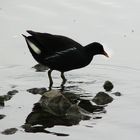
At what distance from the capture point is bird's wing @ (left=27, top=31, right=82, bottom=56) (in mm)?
11008

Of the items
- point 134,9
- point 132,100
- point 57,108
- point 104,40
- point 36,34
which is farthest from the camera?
point 134,9

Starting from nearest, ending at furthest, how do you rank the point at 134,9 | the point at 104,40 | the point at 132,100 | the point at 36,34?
the point at 132,100
the point at 36,34
the point at 104,40
the point at 134,9

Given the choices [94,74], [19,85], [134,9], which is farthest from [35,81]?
[134,9]

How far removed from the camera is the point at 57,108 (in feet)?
30.8

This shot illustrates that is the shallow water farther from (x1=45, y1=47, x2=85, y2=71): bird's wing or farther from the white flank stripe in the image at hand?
the white flank stripe

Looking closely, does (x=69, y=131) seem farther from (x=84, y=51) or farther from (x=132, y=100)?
(x=84, y=51)

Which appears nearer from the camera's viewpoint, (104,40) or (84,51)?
(84,51)

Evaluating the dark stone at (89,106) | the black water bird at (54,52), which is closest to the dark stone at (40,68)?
the black water bird at (54,52)

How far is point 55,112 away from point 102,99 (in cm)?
102

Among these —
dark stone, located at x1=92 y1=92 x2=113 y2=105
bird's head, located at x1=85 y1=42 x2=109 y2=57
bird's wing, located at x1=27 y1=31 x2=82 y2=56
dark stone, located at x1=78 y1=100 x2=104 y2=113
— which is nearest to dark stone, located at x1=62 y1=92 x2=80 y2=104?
dark stone, located at x1=78 y1=100 x2=104 y2=113

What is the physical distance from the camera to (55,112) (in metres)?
9.39

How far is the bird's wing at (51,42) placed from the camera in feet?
36.1

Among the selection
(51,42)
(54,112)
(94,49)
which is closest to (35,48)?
(51,42)

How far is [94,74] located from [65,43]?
0.90 meters
